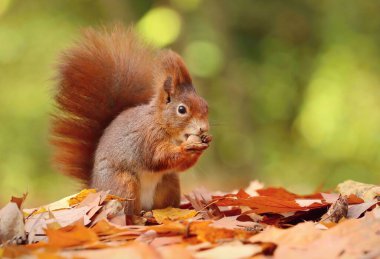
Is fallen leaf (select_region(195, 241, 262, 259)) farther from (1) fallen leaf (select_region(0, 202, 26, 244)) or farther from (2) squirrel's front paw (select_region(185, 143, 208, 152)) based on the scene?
(2) squirrel's front paw (select_region(185, 143, 208, 152))

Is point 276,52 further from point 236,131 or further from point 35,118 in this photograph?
point 35,118

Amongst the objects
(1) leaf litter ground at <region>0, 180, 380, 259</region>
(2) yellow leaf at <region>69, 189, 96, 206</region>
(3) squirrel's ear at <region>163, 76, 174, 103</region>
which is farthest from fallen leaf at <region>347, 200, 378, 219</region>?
(2) yellow leaf at <region>69, 189, 96, 206</region>

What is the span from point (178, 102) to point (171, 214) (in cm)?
38

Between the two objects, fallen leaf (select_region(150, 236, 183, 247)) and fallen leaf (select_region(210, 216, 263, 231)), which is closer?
fallen leaf (select_region(150, 236, 183, 247))

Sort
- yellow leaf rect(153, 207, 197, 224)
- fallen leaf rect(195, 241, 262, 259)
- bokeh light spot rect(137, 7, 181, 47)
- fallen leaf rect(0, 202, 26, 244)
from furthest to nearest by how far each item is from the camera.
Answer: bokeh light spot rect(137, 7, 181, 47) → yellow leaf rect(153, 207, 197, 224) → fallen leaf rect(0, 202, 26, 244) → fallen leaf rect(195, 241, 262, 259)

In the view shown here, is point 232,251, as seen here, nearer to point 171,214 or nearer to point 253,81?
point 171,214

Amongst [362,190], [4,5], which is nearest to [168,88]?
[362,190]

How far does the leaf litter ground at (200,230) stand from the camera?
4.62ft

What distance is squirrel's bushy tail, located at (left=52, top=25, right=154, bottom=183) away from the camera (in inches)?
97.8

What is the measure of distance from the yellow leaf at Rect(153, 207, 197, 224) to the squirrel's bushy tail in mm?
406

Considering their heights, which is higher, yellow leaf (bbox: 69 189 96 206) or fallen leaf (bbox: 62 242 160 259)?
yellow leaf (bbox: 69 189 96 206)

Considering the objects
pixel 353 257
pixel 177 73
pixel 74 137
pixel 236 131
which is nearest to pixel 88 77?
pixel 74 137

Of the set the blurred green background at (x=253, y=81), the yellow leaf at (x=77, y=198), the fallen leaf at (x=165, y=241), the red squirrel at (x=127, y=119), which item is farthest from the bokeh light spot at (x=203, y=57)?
the fallen leaf at (x=165, y=241)

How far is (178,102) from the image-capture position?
7.30 feet
